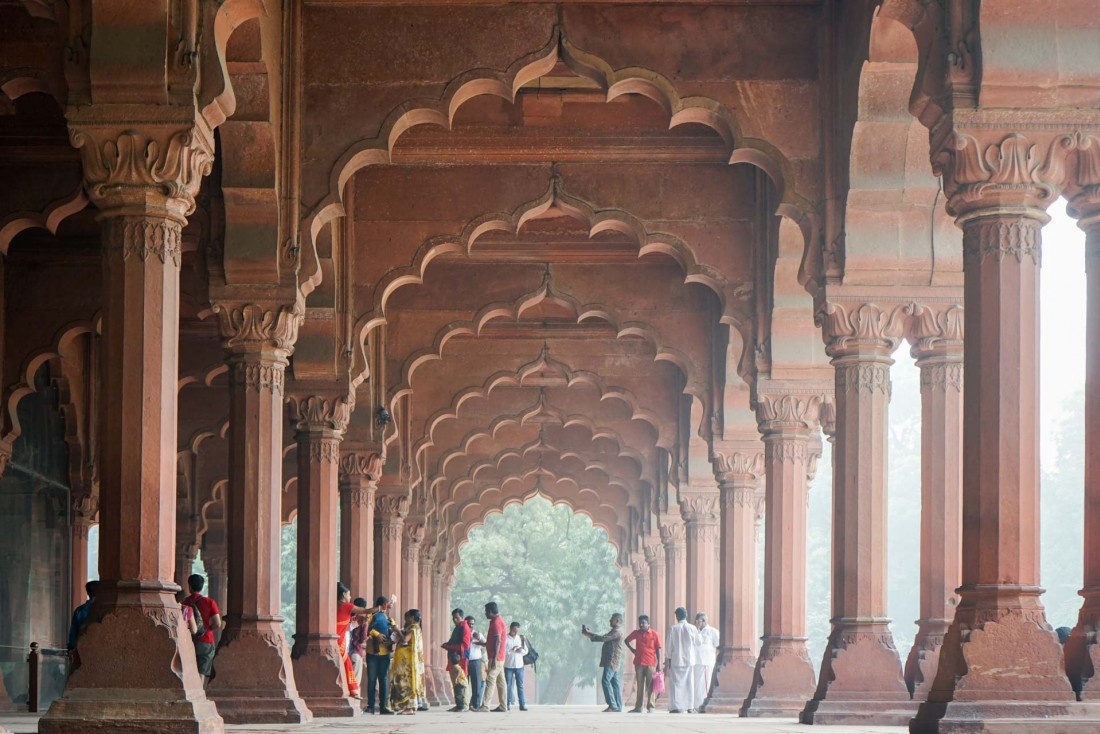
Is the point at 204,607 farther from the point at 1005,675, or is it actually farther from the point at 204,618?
the point at 1005,675

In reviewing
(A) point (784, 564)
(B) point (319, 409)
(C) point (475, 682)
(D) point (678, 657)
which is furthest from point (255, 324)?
(D) point (678, 657)

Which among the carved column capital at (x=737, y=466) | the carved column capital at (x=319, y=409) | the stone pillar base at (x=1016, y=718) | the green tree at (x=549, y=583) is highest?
the carved column capital at (x=319, y=409)

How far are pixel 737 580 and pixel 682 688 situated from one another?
8.78ft

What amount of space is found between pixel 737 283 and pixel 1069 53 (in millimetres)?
7698

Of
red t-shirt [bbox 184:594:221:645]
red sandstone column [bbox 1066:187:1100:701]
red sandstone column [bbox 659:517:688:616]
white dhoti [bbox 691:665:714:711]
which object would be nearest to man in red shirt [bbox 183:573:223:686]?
red t-shirt [bbox 184:594:221:645]

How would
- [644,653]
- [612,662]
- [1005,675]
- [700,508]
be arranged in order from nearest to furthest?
[1005,675]
[644,653]
[612,662]
[700,508]

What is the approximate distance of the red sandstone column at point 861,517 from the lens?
1358cm

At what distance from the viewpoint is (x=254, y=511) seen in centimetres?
1381

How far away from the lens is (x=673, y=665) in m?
23.0

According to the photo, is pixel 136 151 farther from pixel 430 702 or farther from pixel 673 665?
pixel 430 702

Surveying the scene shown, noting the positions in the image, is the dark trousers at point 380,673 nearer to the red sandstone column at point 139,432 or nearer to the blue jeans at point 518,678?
the blue jeans at point 518,678

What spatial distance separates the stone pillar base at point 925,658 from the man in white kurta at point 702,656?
31.2 feet

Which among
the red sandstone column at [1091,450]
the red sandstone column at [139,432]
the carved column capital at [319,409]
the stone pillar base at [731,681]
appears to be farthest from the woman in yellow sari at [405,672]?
the red sandstone column at [1091,450]

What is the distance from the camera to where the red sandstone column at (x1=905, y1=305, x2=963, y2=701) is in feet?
44.5
